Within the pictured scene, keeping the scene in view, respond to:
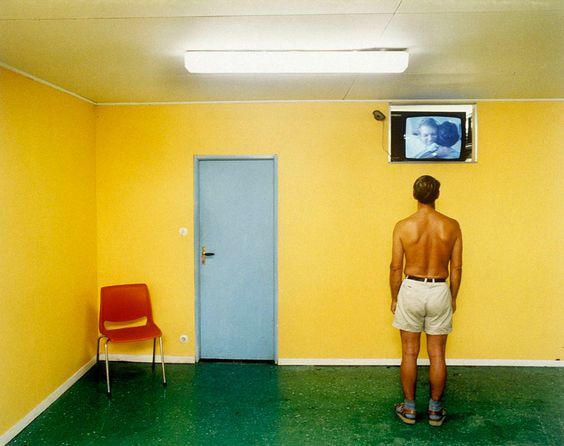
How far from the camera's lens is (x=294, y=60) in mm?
2812

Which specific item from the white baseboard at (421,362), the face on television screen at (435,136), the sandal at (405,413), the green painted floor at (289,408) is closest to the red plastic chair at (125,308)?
the green painted floor at (289,408)

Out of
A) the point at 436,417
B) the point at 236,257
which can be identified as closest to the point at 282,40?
the point at 236,257

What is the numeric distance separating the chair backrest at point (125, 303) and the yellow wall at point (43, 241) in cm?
21

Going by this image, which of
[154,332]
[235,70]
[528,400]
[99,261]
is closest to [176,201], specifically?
[99,261]

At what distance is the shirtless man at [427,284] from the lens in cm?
325

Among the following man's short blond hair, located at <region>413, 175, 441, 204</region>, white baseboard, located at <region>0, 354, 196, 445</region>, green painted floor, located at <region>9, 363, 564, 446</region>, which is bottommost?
green painted floor, located at <region>9, 363, 564, 446</region>

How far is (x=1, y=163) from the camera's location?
3.14 metres

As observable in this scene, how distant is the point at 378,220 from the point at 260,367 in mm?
1799

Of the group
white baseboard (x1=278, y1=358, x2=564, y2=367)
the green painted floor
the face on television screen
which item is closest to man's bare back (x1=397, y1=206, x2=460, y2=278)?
the green painted floor

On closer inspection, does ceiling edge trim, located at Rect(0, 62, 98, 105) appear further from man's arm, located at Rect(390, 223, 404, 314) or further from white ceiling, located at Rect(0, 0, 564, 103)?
man's arm, located at Rect(390, 223, 404, 314)

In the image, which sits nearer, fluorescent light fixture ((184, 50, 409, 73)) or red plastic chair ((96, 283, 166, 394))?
fluorescent light fixture ((184, 50, 409, 73))

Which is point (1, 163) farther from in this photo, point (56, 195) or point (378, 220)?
point (378, 220)

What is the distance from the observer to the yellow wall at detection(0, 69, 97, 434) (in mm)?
3217

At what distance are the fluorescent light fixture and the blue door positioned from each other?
1659 mm
